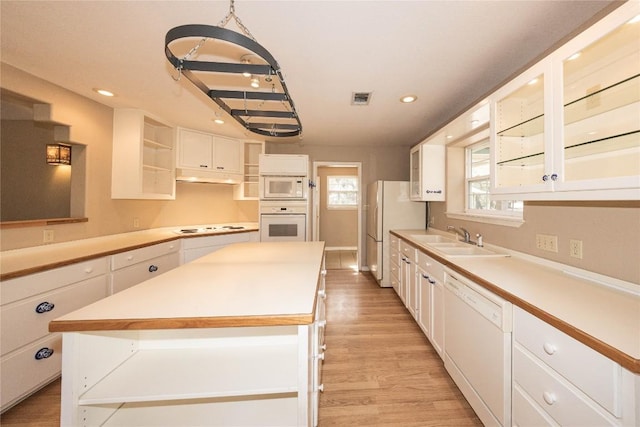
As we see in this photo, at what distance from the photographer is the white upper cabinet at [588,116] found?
3.35 feet

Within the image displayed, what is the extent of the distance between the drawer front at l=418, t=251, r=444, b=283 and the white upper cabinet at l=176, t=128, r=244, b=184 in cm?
304

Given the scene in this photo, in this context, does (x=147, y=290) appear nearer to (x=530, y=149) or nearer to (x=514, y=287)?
(x=514, y=287)

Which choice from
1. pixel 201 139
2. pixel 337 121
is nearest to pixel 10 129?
pixel 201 139

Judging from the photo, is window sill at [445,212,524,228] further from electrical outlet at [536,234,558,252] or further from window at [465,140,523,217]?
electrical outlet at [536,234,558,252]

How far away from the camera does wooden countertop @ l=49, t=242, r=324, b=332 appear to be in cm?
83

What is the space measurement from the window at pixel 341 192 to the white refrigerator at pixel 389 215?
291 cm

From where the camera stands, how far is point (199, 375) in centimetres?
A: 94

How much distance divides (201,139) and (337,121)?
6.71 feet

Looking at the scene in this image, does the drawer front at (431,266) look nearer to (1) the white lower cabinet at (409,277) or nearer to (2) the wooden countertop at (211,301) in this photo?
(1) the white lower cabinet at (409,277)

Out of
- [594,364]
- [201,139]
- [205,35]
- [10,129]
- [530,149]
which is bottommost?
[594,364]

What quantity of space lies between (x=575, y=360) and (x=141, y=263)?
3256 millimetres

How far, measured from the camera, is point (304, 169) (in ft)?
12.3

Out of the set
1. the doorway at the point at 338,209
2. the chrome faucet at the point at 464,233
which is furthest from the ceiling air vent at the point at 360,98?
the doorway at the point at 338,209

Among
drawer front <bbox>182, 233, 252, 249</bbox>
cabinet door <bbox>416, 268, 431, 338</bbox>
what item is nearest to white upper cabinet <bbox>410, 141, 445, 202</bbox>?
cabinet door <bbox>416, 268, 431, 338</bbox>
